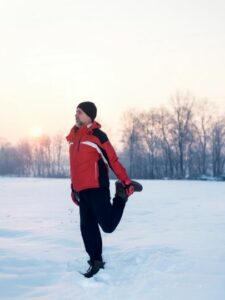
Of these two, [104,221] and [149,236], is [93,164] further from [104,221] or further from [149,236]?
[149,236]

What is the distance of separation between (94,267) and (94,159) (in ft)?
3.45

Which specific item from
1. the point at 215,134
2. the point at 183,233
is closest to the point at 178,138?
the point at 215,134

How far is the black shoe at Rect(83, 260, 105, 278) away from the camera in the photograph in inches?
154

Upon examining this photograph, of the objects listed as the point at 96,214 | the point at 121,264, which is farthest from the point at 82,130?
the point at 121,264

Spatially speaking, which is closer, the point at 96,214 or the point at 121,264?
the point at 96,214

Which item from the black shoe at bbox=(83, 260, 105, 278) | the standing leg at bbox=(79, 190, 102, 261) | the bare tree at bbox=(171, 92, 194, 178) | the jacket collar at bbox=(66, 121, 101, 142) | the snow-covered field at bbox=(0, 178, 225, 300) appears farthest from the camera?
the bare tree at bbox=(171, 92, 194, 178)

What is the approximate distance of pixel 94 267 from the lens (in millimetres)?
4000

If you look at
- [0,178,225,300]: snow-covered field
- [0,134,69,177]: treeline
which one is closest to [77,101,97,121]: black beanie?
[0,178,225,300]: snow-covered field

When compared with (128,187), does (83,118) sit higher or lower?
higher

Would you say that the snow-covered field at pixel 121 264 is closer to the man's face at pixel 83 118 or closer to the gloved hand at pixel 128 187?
the gloved hand at pixel 128 187

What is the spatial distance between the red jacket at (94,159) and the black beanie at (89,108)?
6.1 inches

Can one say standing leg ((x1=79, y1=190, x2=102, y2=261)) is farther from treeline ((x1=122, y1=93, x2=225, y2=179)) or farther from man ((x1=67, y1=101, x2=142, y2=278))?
treeline ((x1=122, y1=93, x2=225, y2=179))

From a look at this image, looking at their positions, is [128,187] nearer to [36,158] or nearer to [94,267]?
[94,267]

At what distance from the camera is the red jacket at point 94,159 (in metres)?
3.98
